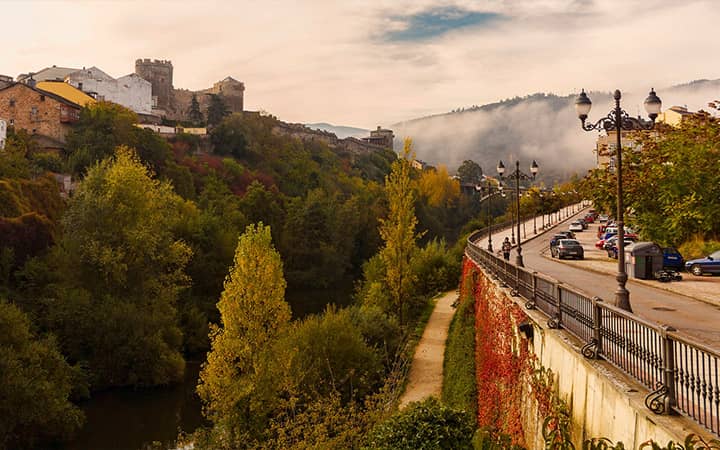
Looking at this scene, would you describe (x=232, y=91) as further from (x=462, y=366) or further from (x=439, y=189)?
(x=462, y=366)

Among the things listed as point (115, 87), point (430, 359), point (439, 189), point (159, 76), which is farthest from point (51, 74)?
point (430, 359)

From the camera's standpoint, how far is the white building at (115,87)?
268 ft

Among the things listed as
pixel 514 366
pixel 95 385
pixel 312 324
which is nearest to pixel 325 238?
pixel 95 385

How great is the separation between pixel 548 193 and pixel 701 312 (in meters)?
79.9

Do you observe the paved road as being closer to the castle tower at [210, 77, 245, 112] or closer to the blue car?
the blue car

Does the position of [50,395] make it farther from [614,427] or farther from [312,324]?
[614,427]

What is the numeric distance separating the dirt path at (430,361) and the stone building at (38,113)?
1586 inches

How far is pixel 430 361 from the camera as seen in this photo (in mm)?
29531

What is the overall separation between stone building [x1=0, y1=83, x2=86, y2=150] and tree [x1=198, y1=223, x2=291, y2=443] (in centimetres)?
4238

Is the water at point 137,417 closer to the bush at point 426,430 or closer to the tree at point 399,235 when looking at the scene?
the tree at point 399,235

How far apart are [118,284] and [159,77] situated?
91.6m

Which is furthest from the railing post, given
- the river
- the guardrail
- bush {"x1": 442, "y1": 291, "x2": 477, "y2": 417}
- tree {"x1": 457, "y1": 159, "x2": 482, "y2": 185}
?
tree {"x1": 457, "y1": 159, "x2": 482, "y2": 185}

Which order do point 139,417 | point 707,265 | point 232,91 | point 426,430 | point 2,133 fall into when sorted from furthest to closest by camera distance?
point 232,91 < point 2,133 < point 139,417 < point 707,265 < point 426,430

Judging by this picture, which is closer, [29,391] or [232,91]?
[29,391]
